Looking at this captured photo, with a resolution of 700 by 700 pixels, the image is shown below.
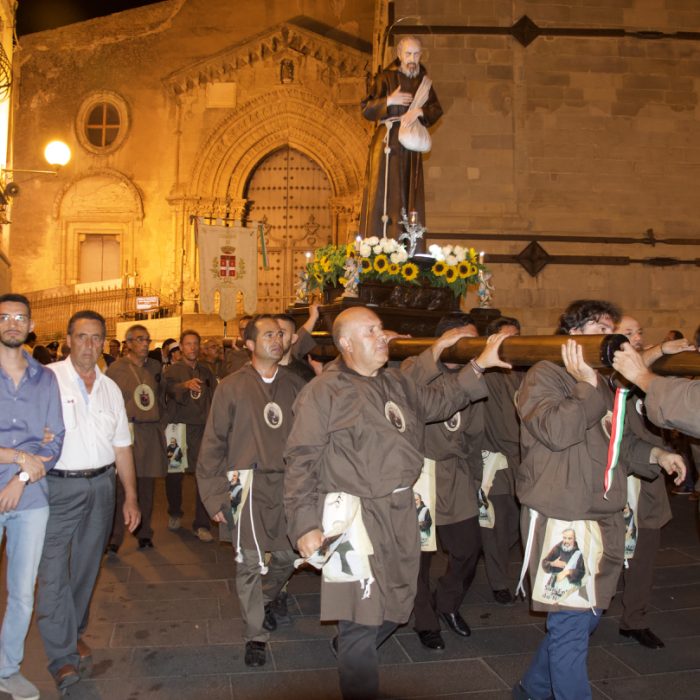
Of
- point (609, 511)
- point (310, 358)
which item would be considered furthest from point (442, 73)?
point (609, 511)

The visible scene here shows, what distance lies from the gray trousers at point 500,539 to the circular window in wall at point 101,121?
906 inches

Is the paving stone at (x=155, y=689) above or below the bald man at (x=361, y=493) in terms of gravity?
below

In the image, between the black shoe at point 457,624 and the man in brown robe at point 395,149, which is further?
the man in brown robe at point 395,149

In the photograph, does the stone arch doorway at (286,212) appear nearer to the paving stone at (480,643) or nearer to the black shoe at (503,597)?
the black shoe at (503,597)

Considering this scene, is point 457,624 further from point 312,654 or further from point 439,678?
point 312,654

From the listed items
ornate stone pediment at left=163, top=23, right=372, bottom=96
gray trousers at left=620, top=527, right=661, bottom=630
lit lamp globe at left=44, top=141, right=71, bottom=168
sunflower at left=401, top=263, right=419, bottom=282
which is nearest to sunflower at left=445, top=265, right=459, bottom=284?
sunflower at left=401, top=263, right=419, bottom=282

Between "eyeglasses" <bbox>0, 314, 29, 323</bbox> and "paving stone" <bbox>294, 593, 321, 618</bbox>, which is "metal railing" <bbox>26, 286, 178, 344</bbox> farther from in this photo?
"eyeglasses" <bbox>0, 314, 29, 323</bbox>

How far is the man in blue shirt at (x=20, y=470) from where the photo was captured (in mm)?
4223

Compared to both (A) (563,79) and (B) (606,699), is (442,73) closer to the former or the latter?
(A) (563,79)

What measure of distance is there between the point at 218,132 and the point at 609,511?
910 inches

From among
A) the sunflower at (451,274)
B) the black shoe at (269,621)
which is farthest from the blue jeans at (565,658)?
the sunflower at (451,274)

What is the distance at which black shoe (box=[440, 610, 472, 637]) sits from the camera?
5.33m

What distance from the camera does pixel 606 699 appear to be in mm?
4254

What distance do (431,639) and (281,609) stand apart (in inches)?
46.3
